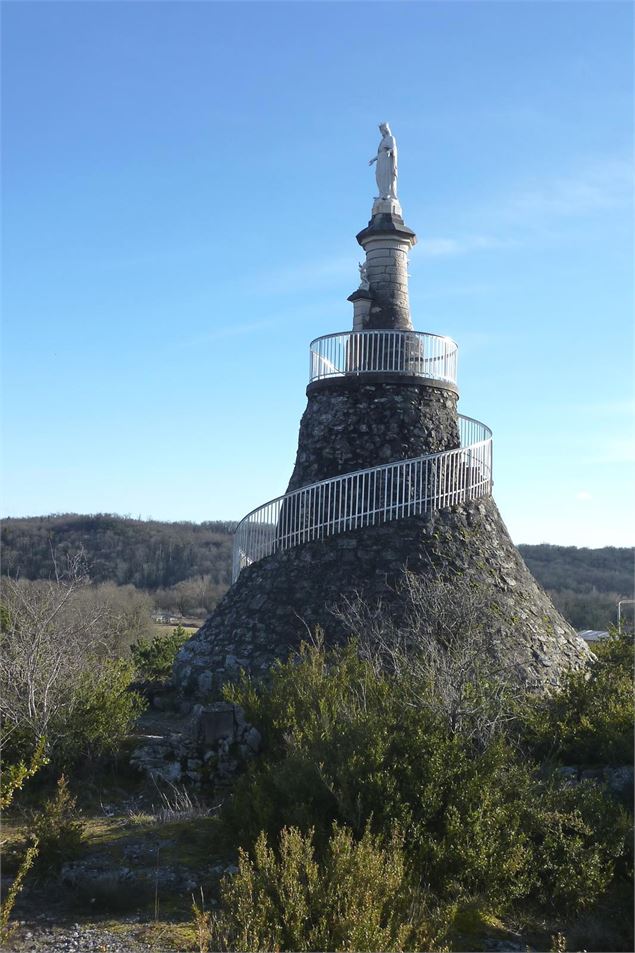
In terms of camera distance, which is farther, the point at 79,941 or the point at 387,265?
the point at 387,265

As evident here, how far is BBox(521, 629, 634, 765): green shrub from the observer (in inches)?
318

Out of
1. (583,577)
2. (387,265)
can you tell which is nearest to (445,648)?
(387,265)

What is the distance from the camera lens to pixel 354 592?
38.1 feet

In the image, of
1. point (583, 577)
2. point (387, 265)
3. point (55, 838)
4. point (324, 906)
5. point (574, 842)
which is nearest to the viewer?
point (324, 906)

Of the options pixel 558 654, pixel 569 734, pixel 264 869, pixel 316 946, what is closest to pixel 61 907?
pixel 264 869

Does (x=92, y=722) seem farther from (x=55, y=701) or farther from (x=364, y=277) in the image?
(x=364, y=277)

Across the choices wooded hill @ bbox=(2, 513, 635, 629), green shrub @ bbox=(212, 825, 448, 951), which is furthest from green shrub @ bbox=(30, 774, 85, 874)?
wooded hill @ bbox=(2, 513, 635, 629)

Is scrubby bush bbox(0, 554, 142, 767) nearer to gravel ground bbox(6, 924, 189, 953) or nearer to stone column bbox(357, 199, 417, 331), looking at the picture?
gravel ground bbox(6, 924, 189, 953)

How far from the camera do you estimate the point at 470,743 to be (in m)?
7.12

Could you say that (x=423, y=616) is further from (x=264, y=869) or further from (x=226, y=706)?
(x=264, y=869)

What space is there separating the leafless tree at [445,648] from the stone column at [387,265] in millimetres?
4331

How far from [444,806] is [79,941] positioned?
8.86 feet

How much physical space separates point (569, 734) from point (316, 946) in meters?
4.36

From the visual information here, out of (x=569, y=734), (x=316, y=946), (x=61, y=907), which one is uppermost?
(x=569, y=734)
